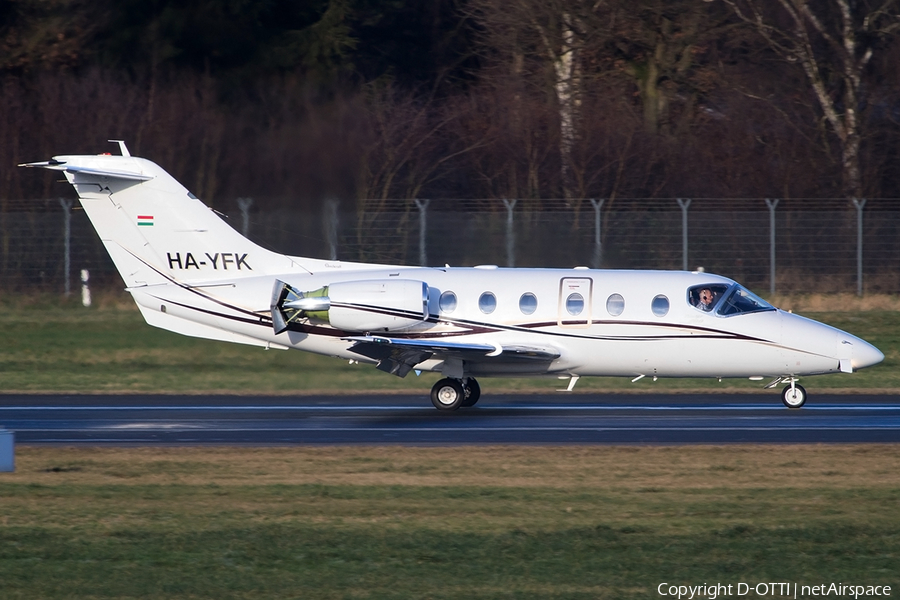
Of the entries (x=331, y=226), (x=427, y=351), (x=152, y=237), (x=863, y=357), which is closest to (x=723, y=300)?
(x=863, y=357)

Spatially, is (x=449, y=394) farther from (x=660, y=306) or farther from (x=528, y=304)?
(x=660, y=306)

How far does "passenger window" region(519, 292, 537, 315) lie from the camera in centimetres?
1830

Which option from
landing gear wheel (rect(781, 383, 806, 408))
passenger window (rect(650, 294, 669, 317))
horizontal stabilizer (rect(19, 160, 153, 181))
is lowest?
landing gear wheel (rect(781, 383, 806, 408))

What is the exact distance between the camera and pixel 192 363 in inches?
956

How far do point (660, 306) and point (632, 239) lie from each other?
11.2 metres

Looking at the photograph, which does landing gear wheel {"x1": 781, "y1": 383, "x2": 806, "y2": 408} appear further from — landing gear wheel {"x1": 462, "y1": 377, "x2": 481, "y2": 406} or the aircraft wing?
landing gear wheel {"x1": 462, "y1": 377, "x2": 481, "y2": 406}

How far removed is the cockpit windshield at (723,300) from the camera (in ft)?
60.0

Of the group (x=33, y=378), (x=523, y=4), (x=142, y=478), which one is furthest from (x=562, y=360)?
(x=523, y=4)

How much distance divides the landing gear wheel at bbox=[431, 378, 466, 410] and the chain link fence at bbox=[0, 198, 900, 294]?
10.2 m

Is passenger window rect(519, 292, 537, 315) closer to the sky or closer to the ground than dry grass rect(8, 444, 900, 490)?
closer to the sky

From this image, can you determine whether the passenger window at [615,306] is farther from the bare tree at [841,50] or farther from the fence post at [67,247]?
the bare tree at [841,50]

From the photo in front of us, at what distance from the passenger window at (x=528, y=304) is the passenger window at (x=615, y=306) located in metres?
1.19

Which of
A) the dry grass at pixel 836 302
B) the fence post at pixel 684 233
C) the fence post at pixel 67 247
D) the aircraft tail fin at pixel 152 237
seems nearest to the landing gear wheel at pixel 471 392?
the aircraft tail fin at pixel 152 237

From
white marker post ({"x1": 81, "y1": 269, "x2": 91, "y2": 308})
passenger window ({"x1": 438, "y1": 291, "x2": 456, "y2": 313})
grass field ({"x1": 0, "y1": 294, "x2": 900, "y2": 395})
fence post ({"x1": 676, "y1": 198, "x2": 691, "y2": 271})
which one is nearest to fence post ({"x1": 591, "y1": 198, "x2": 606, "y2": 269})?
fence post ({"x1": 676, "y1": 198, "x2": 691, "y2": 271})
